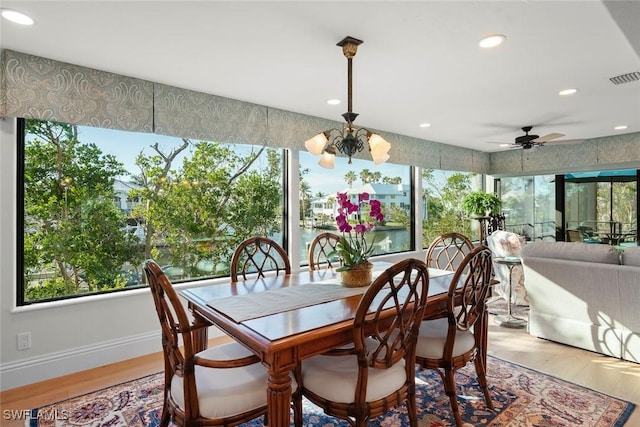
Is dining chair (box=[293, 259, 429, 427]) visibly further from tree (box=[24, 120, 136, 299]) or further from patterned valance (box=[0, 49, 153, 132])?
patterned valance (box=[0, 49, 153, 132])

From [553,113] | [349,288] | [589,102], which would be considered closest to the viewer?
[349,288]

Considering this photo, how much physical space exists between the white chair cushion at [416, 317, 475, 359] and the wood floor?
105 cm

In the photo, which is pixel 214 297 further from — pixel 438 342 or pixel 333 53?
pixel 333 53

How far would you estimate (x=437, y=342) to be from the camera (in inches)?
82.3

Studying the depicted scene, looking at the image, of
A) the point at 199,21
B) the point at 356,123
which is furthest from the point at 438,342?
the point at 356,123

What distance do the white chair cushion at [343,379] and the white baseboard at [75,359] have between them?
201cm

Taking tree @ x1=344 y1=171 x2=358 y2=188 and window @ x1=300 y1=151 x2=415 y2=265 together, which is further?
tree @ x1=344 y1=171 x2=358 y2=188

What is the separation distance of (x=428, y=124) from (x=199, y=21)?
3.40 m

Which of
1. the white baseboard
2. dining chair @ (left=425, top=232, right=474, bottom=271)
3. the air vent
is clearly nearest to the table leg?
dining chair @ (left=425, top=232, right=474, bottom=271)

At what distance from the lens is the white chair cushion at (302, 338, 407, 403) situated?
5.30 ft

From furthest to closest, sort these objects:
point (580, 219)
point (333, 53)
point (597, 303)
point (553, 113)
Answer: point (580, 219)
point (553, 113)
point (597, 303)
point (333, 53)

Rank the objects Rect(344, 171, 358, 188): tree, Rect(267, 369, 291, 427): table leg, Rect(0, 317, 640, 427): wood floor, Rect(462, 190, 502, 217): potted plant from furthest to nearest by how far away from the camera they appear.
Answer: Rect(462, 190, 502, 217): potted plant
Rect(344, 171, 358, 188): tree
Rect(0, 317, 640, 427): wood floor
Rect(267, 369, 291, 427): table leg

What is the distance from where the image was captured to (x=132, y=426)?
209 cm

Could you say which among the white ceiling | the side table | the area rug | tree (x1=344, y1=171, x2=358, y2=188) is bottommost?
the area rug
